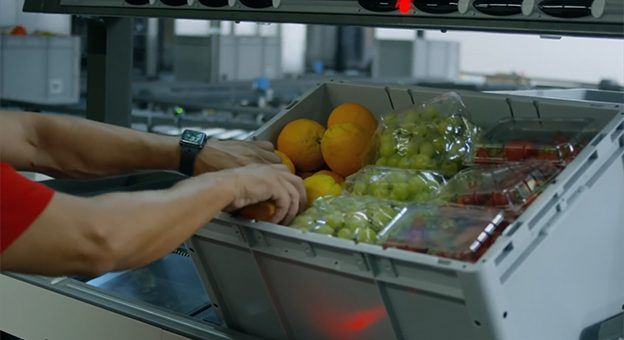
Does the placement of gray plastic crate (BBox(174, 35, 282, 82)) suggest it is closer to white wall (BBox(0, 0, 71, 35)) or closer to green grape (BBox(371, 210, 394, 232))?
white wall (BBox(0, 0, 71, 35))

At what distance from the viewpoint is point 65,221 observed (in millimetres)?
1063

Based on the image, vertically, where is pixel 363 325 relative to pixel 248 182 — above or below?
below

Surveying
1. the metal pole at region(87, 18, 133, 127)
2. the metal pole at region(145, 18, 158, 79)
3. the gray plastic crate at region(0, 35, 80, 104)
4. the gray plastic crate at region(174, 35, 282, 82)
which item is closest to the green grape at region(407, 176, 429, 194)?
the metal pole at region(87, 18, 133, 127)

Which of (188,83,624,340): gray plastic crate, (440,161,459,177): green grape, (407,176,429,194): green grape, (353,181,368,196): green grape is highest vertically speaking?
(440,161,459,177): green grape

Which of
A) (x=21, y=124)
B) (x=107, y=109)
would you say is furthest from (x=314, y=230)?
(x=107, y=109)

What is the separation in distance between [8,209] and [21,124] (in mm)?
611

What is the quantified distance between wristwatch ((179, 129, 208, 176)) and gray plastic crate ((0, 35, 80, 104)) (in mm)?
2950

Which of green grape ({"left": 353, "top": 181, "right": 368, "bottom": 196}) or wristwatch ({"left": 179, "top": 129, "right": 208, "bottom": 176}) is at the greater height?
wristwatch ({"left": 179, "top": 129, "right": 208, "bottom": 176})

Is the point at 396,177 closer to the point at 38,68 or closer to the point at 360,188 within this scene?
the point at 360,188

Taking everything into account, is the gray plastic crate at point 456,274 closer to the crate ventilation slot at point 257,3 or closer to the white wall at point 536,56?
the crate ventilation slot at point 257,3

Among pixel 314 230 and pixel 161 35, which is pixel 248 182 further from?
pixel 161 35

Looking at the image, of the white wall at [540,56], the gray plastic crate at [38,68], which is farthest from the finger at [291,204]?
the white wall at [540,56]

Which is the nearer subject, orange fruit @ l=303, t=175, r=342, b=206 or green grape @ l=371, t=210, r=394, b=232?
green grape @ l=371, t=210, r=394, b=232

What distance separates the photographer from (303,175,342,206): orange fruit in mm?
1387
